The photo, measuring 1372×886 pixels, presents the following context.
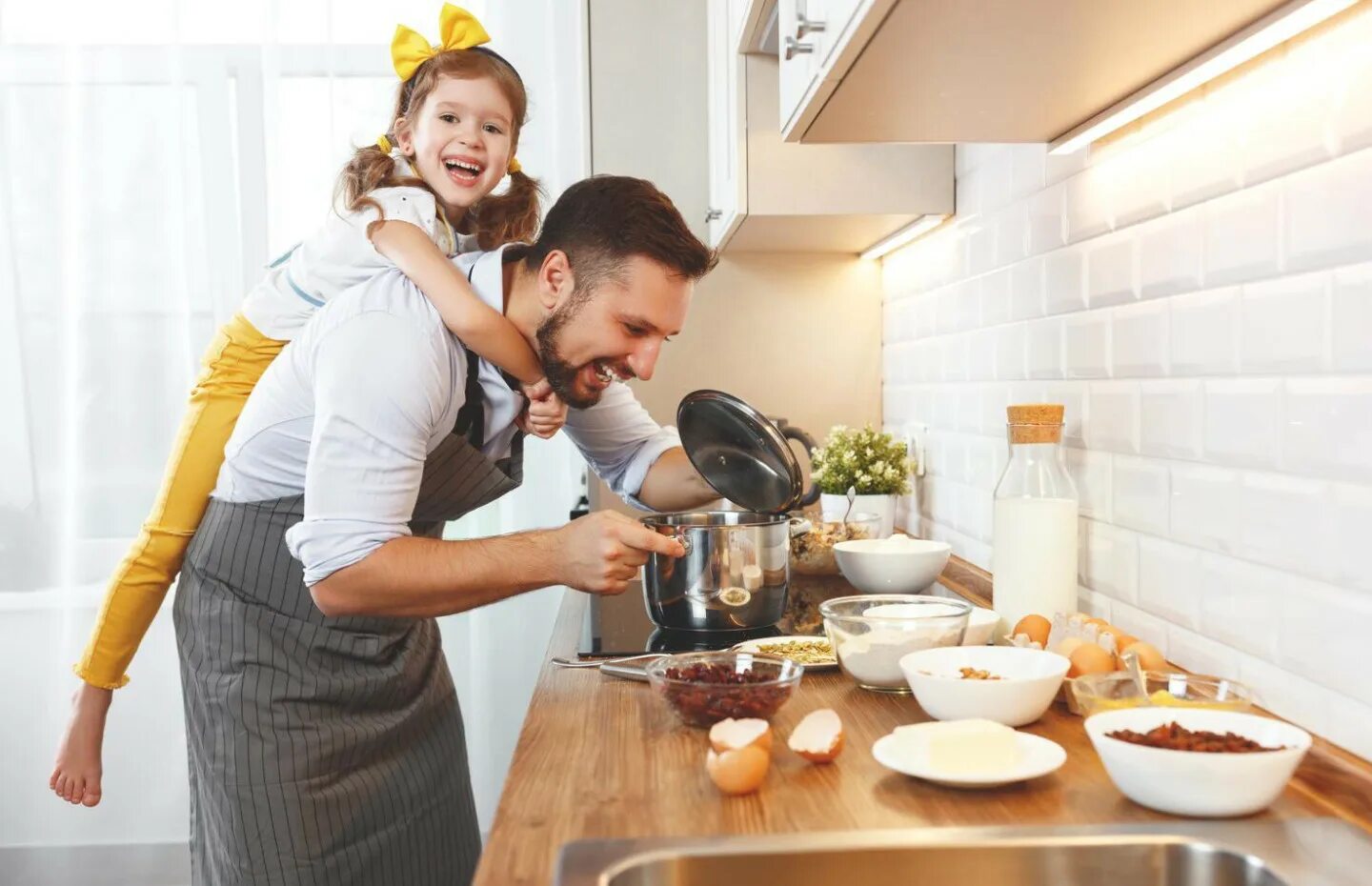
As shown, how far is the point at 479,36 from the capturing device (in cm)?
201

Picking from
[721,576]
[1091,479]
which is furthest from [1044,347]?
[721,576]

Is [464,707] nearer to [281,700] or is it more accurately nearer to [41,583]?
[41,583]

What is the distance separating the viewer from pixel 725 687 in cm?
113

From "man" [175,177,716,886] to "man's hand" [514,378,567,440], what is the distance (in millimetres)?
17

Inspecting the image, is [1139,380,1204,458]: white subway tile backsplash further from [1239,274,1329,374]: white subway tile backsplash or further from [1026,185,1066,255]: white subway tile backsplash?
[1026,185,1066,255]: white subway tile backsplash

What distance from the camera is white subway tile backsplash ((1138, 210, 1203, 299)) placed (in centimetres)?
123

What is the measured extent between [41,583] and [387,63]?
1.55 meters

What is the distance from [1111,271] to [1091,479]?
0.90ft

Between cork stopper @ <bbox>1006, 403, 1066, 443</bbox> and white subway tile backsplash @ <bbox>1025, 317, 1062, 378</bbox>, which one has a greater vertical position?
white subway tile backsplash @ <bbox>1025, 317, 1062, 378</bbox>

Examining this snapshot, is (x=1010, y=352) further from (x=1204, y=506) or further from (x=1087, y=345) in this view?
(x=1204, y=506)

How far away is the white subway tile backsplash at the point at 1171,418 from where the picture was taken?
124cm

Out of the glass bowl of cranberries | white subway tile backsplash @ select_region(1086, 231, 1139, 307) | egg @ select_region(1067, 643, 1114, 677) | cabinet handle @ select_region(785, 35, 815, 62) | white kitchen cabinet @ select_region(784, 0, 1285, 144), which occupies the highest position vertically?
cabinet handle @ select_region(785, 35, 815, 62)

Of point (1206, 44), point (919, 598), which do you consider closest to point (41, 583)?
point (919, 598)

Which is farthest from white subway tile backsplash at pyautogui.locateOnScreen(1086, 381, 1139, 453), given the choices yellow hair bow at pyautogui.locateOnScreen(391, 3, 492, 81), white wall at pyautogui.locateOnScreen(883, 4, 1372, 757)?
yellow hair bow at pyautogui.locateOnScreen(391, 3, 492, 81)
